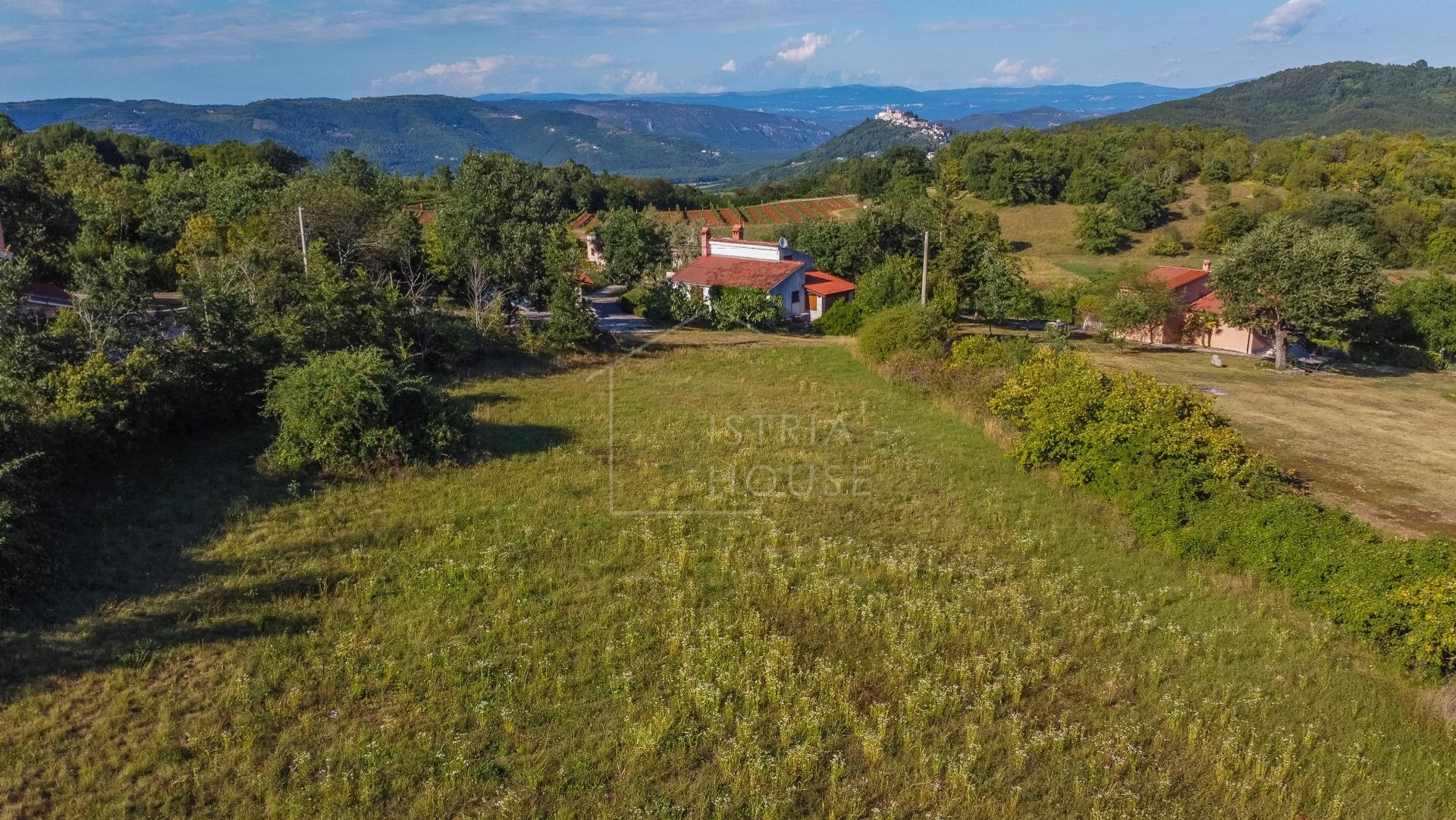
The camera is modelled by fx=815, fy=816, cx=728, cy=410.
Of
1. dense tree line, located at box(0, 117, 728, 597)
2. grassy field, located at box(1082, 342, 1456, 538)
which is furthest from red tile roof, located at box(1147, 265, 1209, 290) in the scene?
dense tree line, located at box(0, 117, 728, 597)

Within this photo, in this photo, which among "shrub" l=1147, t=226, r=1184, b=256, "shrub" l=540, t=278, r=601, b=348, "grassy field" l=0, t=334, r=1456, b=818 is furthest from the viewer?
"shrub" l=1147, t=226, r=1184, b=256

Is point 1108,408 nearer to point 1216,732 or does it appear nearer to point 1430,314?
point 1216,732

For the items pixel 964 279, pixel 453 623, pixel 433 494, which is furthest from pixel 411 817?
pixel 964 279

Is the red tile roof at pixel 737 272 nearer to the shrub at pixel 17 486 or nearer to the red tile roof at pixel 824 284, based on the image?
the red tile roof at pixel 824 284

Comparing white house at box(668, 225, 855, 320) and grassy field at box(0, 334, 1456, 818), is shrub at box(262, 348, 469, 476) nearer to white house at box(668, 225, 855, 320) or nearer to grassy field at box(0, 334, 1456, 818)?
grassy field at box(0, 334, 1456, 818)

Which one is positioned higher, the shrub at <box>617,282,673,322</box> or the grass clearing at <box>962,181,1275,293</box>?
the grass clearing at <box>962,181,1275,293</box>

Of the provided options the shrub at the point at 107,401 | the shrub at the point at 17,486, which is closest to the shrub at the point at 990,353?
the shrub at the point at 107,401

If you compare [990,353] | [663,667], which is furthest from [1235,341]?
[663,667]
